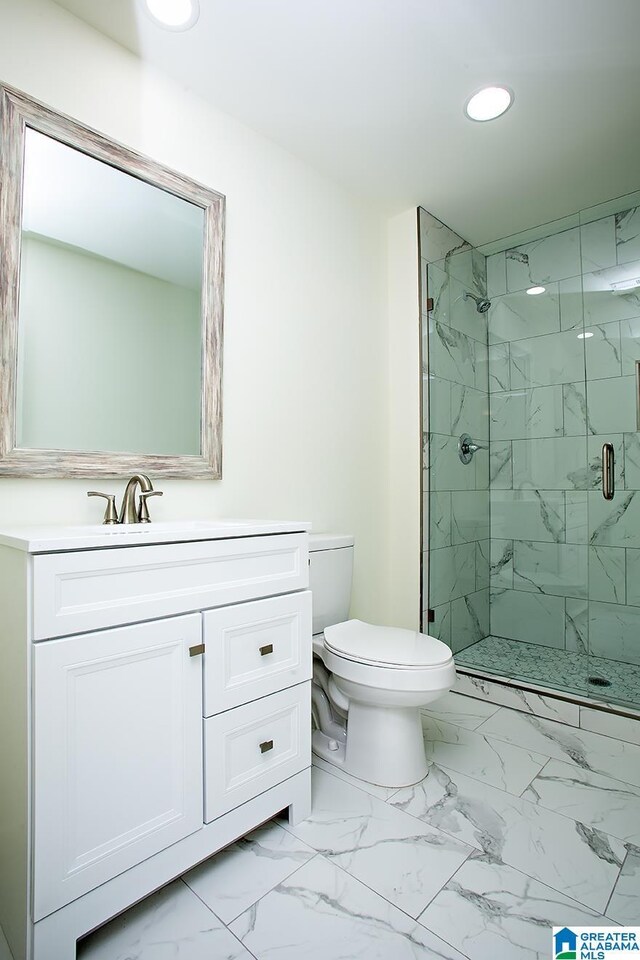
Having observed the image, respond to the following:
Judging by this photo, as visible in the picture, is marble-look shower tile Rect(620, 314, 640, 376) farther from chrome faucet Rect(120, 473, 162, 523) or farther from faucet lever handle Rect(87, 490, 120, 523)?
faucet lever handle Rect(87, 490, 120, 523)

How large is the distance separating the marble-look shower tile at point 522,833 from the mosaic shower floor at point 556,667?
77 cm

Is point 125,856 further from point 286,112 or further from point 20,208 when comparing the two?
point 286,112

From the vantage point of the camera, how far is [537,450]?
110 inches

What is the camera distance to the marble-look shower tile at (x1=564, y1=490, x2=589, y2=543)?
2527 mm

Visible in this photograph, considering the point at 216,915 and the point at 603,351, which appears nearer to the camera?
the point at 216,915

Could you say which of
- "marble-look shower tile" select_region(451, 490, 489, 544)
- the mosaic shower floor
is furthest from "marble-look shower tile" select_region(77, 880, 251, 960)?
"marble-look shower tile" select_region(451, 490, 489, 544)

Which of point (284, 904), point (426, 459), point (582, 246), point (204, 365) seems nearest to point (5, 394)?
point (204, 365)

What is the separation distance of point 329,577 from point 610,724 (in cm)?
122

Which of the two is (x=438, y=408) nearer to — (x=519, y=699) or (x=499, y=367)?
(x=499, y=367)

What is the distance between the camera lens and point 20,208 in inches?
51.3

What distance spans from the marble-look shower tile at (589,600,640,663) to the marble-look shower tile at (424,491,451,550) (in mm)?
785

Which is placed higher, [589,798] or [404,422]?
[404,422]

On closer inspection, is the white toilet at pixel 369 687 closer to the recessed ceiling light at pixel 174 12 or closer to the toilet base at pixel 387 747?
the toilet base at pixel 387 747

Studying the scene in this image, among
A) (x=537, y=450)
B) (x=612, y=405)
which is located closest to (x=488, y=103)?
(x=612, y=405)
